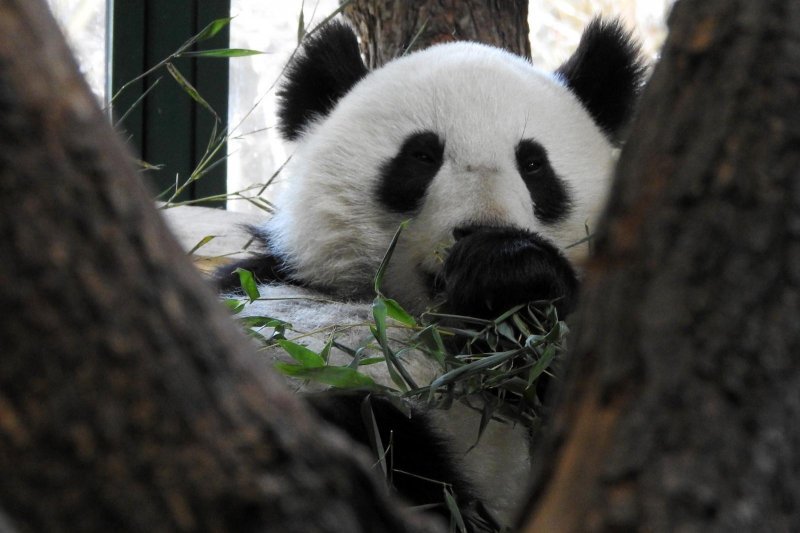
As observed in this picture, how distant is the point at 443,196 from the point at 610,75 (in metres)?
0.68

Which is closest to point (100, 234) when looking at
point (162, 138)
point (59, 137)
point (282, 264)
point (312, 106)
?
point (59, 137)

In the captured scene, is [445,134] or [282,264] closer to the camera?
[445,134]

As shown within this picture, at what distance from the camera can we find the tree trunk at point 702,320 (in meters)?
0.60

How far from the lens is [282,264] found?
232 cm

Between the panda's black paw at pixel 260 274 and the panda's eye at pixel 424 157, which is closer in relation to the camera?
the panda's eye at pixel 424 157

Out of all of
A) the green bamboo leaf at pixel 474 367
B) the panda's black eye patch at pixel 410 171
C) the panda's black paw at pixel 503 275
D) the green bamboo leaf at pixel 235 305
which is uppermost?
the panda's black eye patch at pixel 410 171

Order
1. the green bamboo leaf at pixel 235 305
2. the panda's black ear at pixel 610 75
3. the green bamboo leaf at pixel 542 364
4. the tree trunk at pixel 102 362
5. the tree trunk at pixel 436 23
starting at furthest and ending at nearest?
the tree trunk at pixel 436 23, the panda's black ear at pixel 610 75, the green bamboo leaf at pixel 235 305, the green bamboo leaf at pixel 542 364, the tree trunk at pixel 102 362

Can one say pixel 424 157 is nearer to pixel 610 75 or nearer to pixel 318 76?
pixel 318 76

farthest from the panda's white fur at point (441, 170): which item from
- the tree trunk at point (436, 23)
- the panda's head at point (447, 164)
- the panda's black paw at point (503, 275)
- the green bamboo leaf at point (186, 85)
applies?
the tree trunk at point (436, 23)

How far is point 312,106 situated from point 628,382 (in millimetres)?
1952

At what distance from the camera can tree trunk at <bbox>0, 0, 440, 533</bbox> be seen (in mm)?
552

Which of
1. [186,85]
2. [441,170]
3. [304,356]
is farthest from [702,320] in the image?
[186,85]

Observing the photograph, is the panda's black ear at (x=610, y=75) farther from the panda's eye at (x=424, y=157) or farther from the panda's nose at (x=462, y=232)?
the panda's nose at (x=462, y=232)

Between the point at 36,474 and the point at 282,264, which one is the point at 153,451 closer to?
the point at 36,474
